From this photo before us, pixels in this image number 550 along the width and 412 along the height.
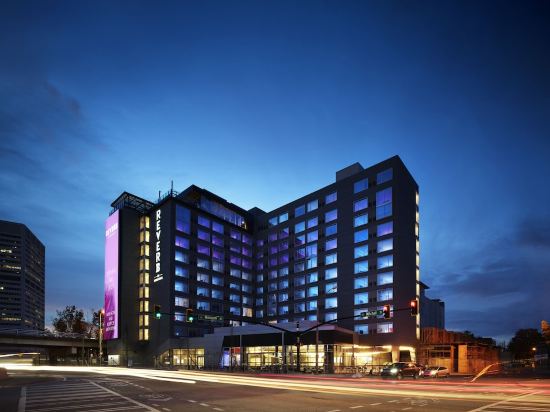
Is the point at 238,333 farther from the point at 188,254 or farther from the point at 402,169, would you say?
the point at 402,169

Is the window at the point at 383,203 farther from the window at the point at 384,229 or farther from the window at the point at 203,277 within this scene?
the window at the point at 203,277

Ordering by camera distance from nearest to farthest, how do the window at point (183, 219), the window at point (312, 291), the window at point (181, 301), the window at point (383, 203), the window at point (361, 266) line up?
the window at point (383, 203)
the window at point (361, 266)
the window at point (181, 301)
the window at point (312, 291)
the window at point (183, 219)

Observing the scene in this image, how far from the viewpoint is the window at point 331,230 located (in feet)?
373

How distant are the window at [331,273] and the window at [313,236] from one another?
937cm

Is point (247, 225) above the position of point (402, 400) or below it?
above

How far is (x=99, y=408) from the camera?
23.6 m

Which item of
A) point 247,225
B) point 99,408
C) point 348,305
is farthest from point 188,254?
point 99,408

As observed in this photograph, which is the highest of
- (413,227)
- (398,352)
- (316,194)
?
(316,194)

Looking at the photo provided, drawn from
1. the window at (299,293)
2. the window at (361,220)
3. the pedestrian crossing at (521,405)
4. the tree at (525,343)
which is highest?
the window at (361,220)

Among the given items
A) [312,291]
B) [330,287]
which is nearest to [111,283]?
[312,291]

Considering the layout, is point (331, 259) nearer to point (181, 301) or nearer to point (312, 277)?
point (312, 277)

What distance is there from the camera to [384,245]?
9981 cm

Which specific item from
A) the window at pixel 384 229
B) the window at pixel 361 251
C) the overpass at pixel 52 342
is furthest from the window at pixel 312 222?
the overpass at pixel 52 342

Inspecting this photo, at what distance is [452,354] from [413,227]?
29502 millimetres
